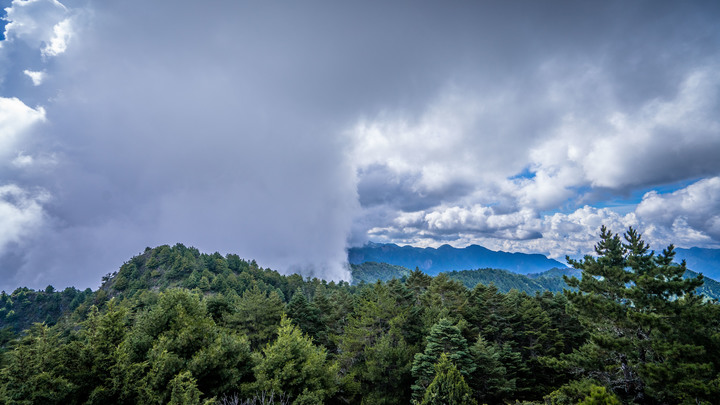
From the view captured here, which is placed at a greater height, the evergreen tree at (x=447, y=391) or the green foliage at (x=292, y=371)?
the green foliage at (x=292, y=371)

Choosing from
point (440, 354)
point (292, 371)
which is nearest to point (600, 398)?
point (440, 354)

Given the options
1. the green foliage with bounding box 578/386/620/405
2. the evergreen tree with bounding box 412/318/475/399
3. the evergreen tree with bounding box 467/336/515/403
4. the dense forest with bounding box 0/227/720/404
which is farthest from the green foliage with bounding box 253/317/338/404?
the green foliage with bounding box 578/386/620/405

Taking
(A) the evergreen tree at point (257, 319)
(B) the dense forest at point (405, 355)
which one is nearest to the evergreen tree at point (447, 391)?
(B) the dense forest at point (405, 355)

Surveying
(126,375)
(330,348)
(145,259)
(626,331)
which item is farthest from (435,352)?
(145,259)

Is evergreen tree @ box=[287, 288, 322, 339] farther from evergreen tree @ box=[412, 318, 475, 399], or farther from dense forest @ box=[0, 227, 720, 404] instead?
evergreen tree @ box=[412, 318, 475, 399]

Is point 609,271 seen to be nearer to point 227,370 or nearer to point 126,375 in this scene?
point 227,370

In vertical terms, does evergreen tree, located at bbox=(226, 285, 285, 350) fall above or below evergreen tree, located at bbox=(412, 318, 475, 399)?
above

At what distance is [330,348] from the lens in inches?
1756

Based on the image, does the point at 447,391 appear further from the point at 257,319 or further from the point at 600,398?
the point at 257,319

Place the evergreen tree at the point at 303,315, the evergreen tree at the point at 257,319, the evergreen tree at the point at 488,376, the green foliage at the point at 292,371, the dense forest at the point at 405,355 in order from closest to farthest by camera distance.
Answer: the dense forest at the point at 405,355
the green foliage at the point at 292,371
the evergreen tree at the point at 488,376
the evergreen tree at the point at 257,319
the evergreen tree at the point at 303,315

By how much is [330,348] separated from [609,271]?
131 feet

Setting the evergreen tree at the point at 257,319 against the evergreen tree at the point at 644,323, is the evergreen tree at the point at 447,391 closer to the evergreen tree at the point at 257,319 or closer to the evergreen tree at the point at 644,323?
the evergreen tree at the point at 644,323

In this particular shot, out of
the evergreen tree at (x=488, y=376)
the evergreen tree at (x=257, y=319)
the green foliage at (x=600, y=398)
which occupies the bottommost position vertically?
the evergreen tree at (x=488, y=376)

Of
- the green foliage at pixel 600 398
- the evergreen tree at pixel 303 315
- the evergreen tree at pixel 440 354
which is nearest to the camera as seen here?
the green foliage at pixel 600 398
